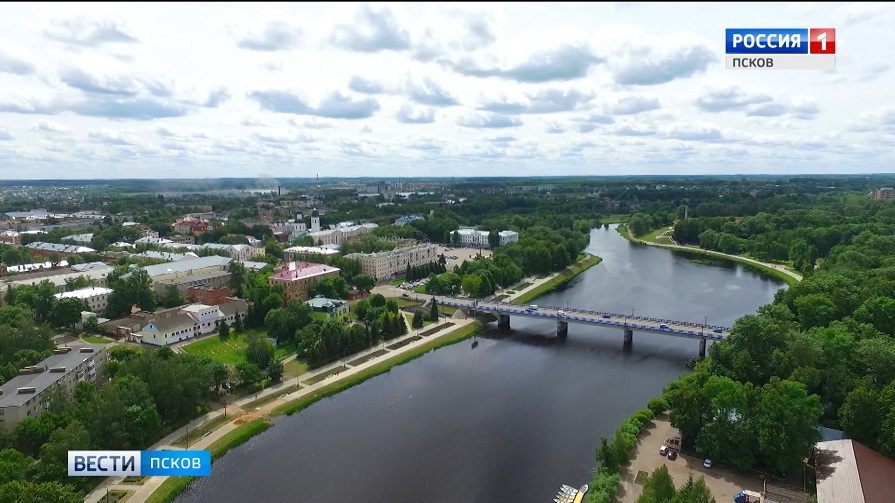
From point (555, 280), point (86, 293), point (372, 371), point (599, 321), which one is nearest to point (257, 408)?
point (372, 371)

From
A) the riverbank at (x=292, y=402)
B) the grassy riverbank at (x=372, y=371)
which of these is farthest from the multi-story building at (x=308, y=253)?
the grassy riverbank at (x=372, y=371)

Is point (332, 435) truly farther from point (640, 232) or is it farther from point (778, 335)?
point (640, 232)

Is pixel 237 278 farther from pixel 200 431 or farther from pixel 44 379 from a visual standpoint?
pixel 200 431

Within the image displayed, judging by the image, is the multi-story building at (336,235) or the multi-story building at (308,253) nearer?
the multi-story building at (308,253)

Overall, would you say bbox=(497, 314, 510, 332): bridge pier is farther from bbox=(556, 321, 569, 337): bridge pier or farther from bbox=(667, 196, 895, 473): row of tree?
bbox=(667, 196, 895, 473): row of tree

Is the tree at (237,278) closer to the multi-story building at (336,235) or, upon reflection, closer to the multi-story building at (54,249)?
the multi-story building at (336,235)

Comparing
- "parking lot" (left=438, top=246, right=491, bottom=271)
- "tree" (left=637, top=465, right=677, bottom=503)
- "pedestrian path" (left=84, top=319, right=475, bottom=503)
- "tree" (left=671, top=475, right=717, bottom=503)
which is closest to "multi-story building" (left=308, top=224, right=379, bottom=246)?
"parking lot" (left=438, top=246, right=491, bottom=271)
